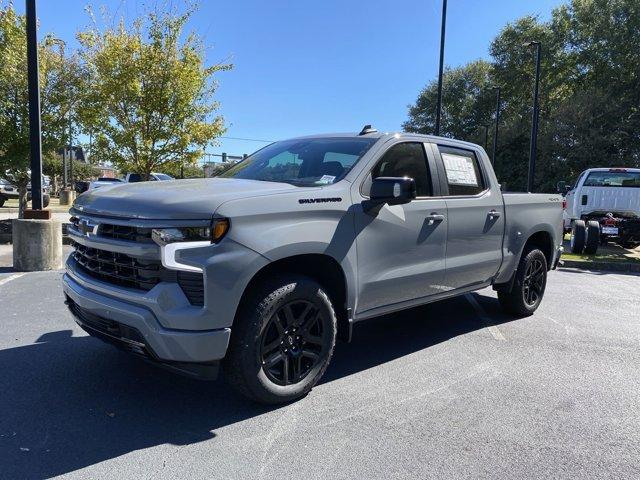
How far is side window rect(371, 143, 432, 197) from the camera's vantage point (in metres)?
4.24

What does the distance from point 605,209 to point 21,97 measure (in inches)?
551

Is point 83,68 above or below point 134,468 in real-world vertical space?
above

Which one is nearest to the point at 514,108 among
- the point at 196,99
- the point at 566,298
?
the point at 196,99

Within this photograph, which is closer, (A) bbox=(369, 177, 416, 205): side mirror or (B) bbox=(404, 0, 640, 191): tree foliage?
(A) bbox=(369, 177, 416, 205): side mirror

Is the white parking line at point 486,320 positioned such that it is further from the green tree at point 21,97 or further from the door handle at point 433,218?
the green tree at point 21,97

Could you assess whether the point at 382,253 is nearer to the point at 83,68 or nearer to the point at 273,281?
the point at 273,281

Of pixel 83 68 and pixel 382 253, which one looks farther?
pixel 83 68

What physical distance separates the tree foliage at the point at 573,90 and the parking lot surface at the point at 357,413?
98.9ft

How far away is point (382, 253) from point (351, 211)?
1.55 ft

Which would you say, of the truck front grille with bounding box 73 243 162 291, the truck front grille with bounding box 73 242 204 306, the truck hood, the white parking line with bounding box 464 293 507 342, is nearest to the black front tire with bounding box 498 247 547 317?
the white parking line with bounding box 464 293 507 342

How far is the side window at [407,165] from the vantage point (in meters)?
4.24

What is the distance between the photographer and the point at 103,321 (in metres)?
3.36

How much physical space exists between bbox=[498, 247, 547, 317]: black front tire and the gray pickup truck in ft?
3.30

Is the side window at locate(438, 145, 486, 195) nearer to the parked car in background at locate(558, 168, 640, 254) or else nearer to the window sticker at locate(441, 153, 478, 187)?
the window sticker at locate(441, 153, 478, 187)
